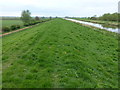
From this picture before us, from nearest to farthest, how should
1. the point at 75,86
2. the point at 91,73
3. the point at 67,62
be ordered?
the point at 75,86
the point at 91,73
the point at 67,62

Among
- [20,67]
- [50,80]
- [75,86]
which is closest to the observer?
[75,86]

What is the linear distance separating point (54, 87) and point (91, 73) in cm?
204

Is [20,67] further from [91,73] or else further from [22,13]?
[22,13]

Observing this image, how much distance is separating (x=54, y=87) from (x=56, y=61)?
7.24 ft

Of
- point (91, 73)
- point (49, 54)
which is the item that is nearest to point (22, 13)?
point (49, 54)

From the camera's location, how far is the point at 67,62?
553cm

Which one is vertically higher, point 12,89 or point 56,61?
point 56,61

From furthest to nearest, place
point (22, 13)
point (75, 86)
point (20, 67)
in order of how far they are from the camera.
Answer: point (22, 13) < point (20, 67) < point (75, 86)

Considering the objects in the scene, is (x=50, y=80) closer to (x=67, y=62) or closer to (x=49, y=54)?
(x=67, y=62)

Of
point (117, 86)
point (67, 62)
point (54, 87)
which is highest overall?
point (67, 62)

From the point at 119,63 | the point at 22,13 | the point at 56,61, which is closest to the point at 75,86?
the point at 56,61

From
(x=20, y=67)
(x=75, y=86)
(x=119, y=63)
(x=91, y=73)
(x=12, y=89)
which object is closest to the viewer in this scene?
(x=12, y=89)

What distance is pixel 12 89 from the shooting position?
3.38m

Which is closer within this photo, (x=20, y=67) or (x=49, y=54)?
(x=20, y=67)
